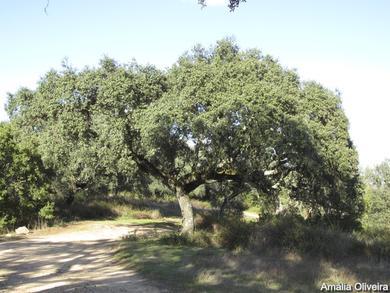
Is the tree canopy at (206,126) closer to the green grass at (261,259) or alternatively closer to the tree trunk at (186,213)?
the tree trunk at (186,213)

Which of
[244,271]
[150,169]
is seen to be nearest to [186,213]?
[150,169]

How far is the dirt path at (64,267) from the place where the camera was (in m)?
11.1

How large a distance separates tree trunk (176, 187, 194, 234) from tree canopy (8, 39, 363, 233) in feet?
0.15

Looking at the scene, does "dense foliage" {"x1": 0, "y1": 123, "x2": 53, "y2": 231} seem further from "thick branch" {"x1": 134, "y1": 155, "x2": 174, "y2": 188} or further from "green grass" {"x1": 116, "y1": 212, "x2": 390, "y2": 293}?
"green grass" {"x1": 116, "y1": 212, "x2": 390, "y2": 293}

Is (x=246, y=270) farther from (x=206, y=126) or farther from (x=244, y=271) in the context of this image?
(x=206, y=126)

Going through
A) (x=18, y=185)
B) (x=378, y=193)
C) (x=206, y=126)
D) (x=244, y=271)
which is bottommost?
(x=244, y=271)

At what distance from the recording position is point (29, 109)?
2122cm

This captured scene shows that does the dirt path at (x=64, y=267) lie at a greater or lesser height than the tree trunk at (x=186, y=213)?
lesser

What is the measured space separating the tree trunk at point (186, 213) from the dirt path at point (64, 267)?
3339 millimetres

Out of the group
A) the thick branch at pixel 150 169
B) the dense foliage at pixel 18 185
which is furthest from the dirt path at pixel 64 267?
the thick branch at pixel 150 169

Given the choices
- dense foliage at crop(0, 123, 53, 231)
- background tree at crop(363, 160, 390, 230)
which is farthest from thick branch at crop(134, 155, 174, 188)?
background tree at crop(363, 160, 390, 230)

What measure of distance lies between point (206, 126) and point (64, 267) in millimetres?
6917

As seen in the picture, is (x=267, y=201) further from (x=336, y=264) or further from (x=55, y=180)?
(x=55, y=180)

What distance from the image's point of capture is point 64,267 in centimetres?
1436
